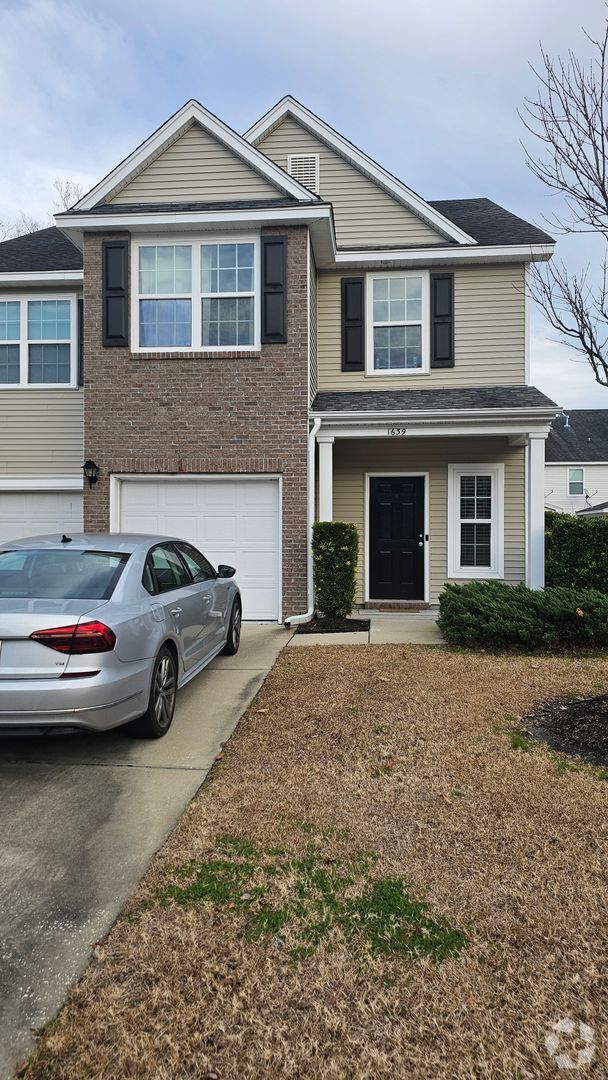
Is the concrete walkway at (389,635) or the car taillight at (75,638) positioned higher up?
the car taillight at (75,638)

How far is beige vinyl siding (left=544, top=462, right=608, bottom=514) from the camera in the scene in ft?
103

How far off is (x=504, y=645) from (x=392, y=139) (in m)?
9.94

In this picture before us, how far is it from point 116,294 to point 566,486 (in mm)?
27443

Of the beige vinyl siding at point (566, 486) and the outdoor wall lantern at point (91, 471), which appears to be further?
the beige vinyl siding at point (566, 486)

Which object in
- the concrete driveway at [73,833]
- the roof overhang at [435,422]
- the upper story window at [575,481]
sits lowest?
the concrete driveway at [73,833]

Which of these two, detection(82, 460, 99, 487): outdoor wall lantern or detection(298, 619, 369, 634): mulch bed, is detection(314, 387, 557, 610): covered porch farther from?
detection(82, 460, 99, 487): outdoor wall lantern

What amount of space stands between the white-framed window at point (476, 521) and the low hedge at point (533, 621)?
304 cm

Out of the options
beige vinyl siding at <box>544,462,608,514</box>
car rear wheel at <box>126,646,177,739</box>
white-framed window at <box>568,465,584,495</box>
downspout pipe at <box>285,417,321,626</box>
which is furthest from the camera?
white-framed window at <box>568,465,584,495</box>

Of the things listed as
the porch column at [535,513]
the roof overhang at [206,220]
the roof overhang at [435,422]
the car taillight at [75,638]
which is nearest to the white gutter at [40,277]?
the roof overhang at [206,220]

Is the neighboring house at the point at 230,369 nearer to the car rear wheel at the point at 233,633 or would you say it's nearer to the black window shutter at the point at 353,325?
the black window shutter at the point at 353,325

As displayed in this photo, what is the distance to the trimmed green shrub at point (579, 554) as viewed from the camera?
332 inches

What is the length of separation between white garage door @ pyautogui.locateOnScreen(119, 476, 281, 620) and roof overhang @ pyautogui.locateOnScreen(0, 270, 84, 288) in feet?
12.7

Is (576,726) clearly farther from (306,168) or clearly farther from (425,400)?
(306,168)

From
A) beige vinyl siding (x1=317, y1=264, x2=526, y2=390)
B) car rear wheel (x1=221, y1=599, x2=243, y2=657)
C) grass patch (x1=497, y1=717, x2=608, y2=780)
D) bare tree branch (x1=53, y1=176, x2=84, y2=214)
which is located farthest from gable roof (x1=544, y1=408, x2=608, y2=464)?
grass patch (x1=497, y1=717, x2=608, y2=780)
